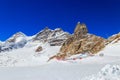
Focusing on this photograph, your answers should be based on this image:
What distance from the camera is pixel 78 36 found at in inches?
6186

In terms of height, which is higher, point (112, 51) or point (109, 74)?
point (112, 51)

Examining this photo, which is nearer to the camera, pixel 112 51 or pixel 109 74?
pixel 109 74

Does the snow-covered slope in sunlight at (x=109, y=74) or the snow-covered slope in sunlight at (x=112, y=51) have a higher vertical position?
the snow-covered slope in sunlight at (x=112, y=51)

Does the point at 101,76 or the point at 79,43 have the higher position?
the point at 79,43

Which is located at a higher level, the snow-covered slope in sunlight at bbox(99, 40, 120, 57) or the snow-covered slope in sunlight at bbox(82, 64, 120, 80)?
the snow-covered slope in sunlight at bbox(99, 40, 120, 57)

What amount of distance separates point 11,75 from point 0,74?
2.68 feet

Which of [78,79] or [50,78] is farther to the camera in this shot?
[50,78]

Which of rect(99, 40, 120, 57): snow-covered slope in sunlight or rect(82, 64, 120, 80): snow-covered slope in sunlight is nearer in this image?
rect(82, 64, 120, 80): snow-covered slope in sunlight

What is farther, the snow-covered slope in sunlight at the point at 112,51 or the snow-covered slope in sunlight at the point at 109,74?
the snow-covered slope in sunlight at the point at 112,51

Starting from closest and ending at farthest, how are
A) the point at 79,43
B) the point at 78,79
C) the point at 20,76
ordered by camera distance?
the point at 78,79 → the point at 20,76 → the point at 79,43

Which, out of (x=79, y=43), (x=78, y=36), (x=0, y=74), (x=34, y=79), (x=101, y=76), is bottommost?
(x=101, y=76)

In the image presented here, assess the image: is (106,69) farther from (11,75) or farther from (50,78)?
(11,75)

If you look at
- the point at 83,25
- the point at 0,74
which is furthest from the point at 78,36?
the point at 0,74

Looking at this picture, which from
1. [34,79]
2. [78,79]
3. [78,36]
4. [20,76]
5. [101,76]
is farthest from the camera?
[78,36]
